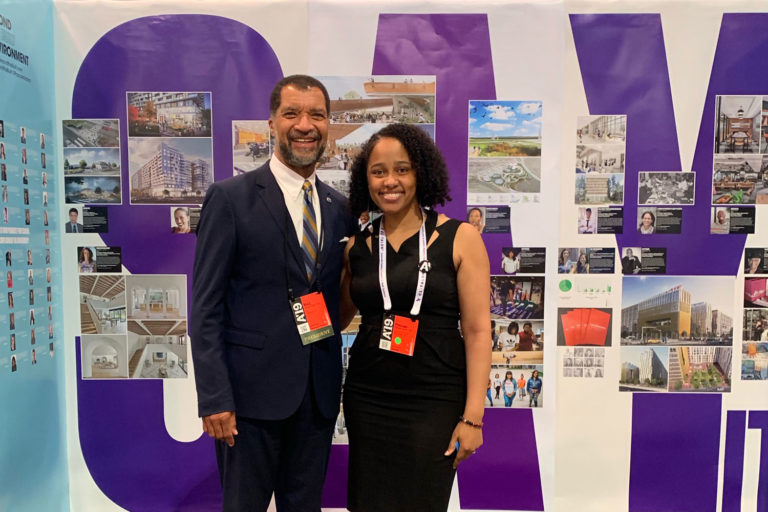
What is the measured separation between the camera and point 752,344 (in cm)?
245

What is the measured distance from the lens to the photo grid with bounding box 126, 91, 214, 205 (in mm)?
2346

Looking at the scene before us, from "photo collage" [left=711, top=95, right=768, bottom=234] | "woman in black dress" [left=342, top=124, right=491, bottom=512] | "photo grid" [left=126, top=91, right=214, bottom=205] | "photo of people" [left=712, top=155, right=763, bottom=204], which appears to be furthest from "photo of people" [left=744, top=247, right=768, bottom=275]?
"photo grid" [left=126, top=91, right=214, bottom=205]

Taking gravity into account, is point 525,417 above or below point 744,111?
below

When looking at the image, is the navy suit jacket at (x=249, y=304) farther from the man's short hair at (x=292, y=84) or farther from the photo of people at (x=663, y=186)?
the photo of people at (x=663, y=186)

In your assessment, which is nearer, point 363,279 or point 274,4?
point 363,279

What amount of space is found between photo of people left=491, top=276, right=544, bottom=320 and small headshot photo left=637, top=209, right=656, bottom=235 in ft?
1.89

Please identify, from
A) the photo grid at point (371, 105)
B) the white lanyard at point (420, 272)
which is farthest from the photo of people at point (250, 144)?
the white lanyard at point (420, 272)

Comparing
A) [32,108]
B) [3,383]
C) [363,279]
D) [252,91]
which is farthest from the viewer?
[252,91]

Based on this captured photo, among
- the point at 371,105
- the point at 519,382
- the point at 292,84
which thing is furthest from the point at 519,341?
the point at 292,84

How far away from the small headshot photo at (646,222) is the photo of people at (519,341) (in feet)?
2.39

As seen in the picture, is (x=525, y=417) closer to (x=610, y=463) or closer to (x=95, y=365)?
(x=610, y=463)

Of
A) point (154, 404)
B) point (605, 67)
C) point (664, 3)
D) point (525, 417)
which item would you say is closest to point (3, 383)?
point (154, 404)

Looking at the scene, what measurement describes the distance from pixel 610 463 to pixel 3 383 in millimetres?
2997

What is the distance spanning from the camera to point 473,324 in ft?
5.15
